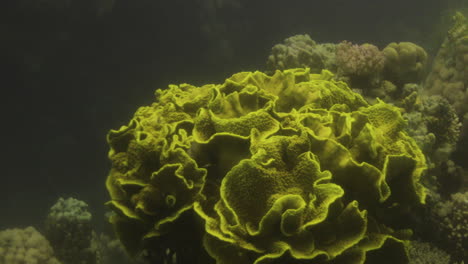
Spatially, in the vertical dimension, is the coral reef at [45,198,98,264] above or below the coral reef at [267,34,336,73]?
below

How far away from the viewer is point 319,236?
2.43 m

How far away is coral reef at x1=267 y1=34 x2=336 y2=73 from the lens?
20.5 feet

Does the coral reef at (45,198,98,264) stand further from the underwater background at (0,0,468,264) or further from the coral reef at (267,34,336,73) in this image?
the underwater background at (0,0,468,264)

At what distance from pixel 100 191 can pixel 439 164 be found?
13897 mm

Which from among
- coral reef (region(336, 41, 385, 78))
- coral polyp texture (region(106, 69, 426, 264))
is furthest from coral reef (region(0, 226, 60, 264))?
coral reef (region(336, 41, 385, 78))

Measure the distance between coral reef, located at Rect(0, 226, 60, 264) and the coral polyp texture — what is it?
3969mm

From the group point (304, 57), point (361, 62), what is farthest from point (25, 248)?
point (361, 62)

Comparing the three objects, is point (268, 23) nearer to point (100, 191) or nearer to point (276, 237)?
point (100, 191)

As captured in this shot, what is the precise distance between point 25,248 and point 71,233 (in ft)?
2.43

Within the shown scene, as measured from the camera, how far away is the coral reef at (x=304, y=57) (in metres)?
6.26

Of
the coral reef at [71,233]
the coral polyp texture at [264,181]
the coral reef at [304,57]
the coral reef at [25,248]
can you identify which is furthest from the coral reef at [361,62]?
the coral reef at [25,248]

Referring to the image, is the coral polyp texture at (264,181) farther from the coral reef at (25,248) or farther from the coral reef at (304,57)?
Answer: the coral reef at (25,248)

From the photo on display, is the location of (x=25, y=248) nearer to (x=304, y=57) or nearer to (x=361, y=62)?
(x=304, y=57)

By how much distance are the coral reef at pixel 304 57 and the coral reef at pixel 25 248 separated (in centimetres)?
522
